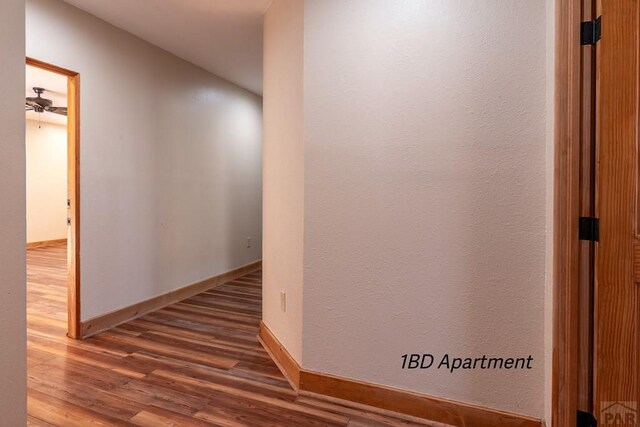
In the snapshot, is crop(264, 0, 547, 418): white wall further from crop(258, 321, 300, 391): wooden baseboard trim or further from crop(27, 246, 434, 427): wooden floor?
crop(27, 246, 434, 427): wooden floor

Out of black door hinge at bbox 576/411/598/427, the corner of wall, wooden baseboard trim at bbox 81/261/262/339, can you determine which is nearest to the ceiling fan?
wooden baseboard trim at bbox 81/261/262/339

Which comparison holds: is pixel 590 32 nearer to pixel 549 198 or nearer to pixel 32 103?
pixel 549 198

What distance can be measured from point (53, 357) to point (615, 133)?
342cm

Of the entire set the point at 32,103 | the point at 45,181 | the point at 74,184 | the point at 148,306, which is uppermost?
the point at 32,103

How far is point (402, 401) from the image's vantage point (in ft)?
5.79

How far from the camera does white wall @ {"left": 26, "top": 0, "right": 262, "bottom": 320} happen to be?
267 cm

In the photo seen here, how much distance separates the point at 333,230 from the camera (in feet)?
6.20

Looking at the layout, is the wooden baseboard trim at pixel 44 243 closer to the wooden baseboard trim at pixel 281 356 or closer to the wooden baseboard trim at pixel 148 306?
the wooden baseboard trim at pixel 148 306

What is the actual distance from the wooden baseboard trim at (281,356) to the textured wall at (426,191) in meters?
0.17

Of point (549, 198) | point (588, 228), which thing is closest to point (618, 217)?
point (588, 228)

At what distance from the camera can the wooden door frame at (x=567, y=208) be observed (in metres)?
1.27

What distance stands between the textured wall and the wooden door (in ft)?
1.07

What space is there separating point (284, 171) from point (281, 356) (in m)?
1.25

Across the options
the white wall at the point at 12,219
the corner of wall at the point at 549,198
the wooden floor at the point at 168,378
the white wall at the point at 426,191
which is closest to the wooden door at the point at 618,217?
the corner of wall at the point at 549,198
